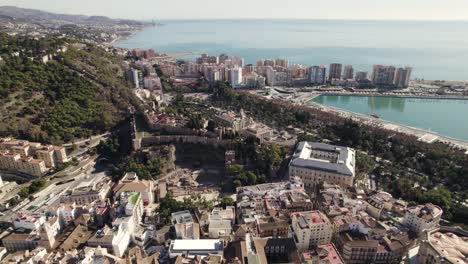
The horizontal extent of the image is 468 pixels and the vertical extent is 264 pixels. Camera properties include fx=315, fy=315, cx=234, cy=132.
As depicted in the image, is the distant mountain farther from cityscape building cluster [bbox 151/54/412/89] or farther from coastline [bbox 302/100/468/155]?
coastline [bbox 302/100/468/155]

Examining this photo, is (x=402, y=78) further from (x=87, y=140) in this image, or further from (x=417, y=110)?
(x=87, y=140)

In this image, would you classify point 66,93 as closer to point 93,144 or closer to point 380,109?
point 93,144

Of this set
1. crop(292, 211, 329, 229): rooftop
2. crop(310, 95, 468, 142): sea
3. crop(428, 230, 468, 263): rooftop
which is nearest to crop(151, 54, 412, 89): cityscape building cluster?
crop(310, 95, 468, 142): sea

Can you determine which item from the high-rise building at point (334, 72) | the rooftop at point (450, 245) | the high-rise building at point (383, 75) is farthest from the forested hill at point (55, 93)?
the high-rise building at point (383, 75)

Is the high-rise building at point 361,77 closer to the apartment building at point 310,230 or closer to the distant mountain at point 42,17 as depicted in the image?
the apartment building at point 310,230

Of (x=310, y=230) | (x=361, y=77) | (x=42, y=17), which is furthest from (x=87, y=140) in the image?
(x=42, y=17)
